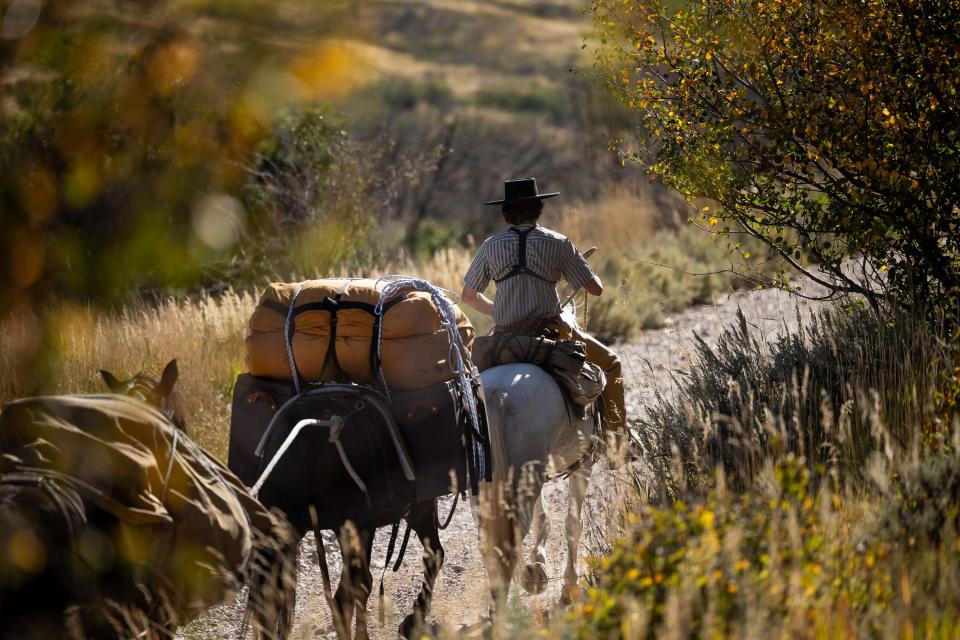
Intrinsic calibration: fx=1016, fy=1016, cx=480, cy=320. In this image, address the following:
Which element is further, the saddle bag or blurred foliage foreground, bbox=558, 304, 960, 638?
the saddle bag

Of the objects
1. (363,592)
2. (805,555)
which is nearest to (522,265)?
(363,592)

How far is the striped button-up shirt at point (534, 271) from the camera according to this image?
591cm

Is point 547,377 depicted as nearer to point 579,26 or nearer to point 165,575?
point 165,575

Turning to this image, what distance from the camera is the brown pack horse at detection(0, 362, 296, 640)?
2.76 metres

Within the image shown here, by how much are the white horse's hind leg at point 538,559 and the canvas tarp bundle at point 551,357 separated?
66 cm

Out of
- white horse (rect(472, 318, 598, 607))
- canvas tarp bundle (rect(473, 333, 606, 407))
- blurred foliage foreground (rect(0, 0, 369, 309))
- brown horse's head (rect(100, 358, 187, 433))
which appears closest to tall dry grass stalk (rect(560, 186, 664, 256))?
blurred foliage foreground (rect(0, 0, 369, 309))

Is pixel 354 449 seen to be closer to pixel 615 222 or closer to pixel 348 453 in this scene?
pixel 348 453

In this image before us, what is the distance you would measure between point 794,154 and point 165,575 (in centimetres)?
445

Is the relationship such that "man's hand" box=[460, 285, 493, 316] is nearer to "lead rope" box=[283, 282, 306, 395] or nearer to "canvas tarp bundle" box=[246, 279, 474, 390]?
"canvas tarp bundle" box=[246, 279, 474, 390]

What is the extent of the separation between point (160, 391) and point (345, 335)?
130cm

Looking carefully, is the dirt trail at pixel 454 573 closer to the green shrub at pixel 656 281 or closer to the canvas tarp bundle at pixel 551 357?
the canvas tarp bundle at pixel 551 357

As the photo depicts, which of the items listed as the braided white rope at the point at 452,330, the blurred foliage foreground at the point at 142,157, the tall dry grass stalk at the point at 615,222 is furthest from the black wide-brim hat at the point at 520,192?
the tall dry grass stalk at the point at 615,222

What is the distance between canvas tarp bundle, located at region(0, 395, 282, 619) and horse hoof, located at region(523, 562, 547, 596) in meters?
2.33

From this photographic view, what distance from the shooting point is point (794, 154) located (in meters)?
6.03
